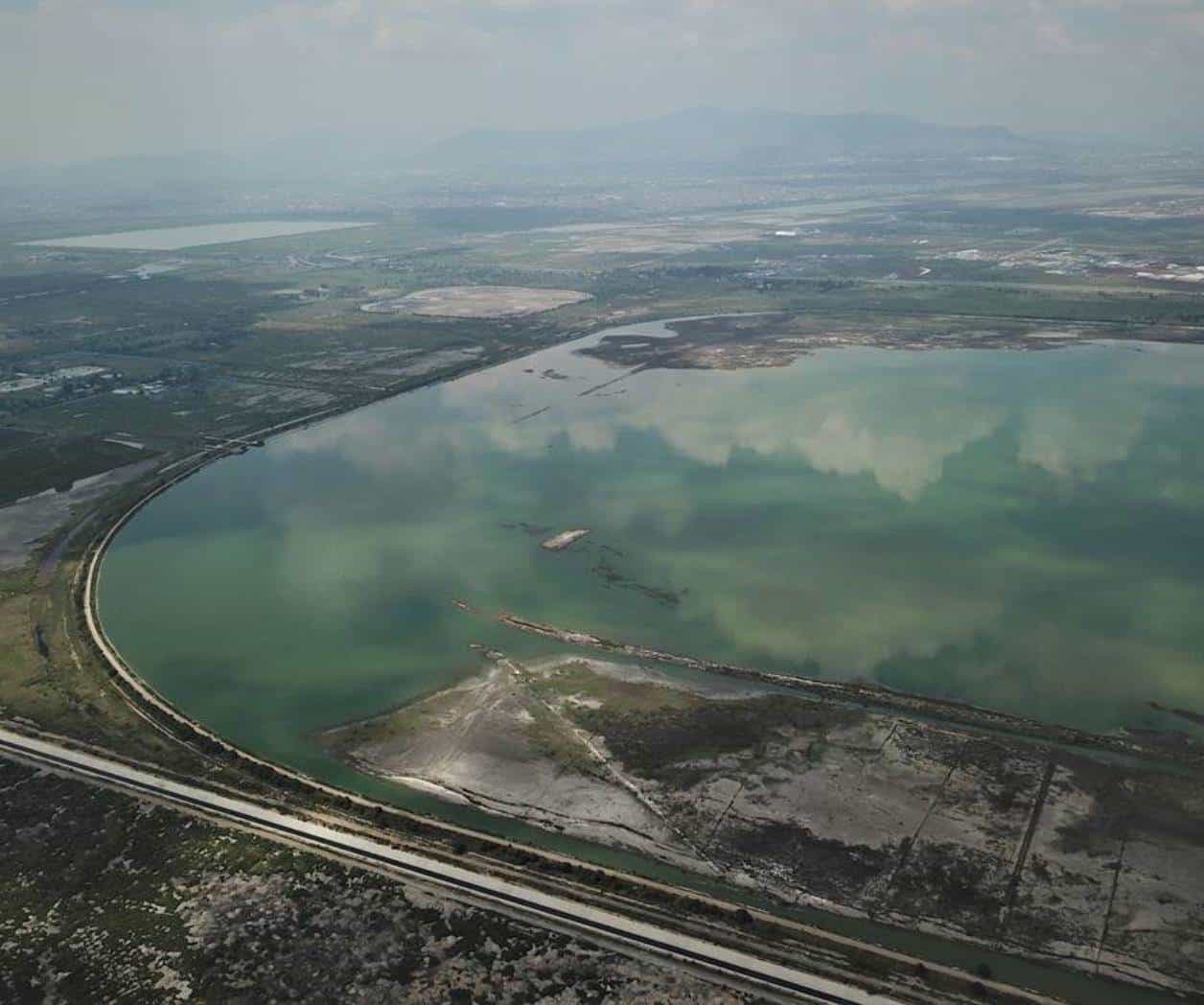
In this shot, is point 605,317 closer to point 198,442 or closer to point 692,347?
point 692,347

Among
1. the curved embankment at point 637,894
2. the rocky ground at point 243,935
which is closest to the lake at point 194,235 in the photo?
the curved embankment at point 637,894

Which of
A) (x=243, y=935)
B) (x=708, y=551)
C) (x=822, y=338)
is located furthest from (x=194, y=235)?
(x=243, y=935)

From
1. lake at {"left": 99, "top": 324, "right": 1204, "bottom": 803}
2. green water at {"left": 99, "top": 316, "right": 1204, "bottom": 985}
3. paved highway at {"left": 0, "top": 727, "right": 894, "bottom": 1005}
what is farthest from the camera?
lake at {"left": 99, "top": 324, "right": 1204, "bottom": 803}

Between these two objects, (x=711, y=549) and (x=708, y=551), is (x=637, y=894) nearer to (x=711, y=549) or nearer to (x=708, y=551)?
(x=708, y=551)

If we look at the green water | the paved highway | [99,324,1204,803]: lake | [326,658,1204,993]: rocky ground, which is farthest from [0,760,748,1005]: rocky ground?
[99,324,1204,803]: lake

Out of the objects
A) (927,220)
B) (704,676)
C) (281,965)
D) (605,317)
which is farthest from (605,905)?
(927,220)

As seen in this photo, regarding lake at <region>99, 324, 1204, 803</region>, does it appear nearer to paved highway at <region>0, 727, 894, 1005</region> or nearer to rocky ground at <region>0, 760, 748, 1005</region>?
paved highway at <region>0, 727, 894, 1005</region>
